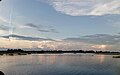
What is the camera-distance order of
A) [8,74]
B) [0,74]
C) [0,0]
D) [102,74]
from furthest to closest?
1. [102,74]
2. [8,74]
3. [0,74]
4. [0,0]

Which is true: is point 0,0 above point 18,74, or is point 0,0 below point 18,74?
above

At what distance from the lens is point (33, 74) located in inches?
2936

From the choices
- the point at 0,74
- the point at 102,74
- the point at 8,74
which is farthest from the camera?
the point at 102,74

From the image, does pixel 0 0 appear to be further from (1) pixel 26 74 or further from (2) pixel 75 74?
(2) pixel 75 74

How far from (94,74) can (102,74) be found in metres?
3.04

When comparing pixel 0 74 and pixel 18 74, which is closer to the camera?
pixel 0 74

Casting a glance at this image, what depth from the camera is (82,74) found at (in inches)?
3054

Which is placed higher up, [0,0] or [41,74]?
[0,0]

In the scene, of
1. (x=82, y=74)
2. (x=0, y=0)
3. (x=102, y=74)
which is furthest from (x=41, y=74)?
(x=0, y=0)

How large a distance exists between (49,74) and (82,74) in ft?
38.3

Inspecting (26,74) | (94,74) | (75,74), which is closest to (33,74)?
(26,74)

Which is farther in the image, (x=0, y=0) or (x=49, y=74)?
(x=49, y=74)

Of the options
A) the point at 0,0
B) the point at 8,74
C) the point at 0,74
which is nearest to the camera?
the point at 0,0

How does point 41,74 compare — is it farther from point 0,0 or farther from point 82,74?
point 0,0
